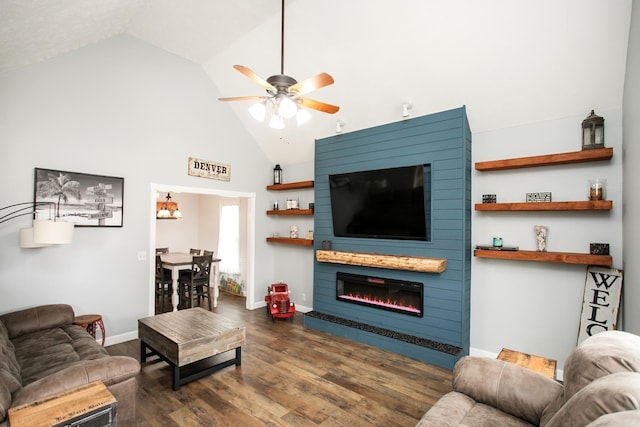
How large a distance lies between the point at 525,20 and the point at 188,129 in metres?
4.39

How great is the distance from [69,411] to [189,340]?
1.34 metres

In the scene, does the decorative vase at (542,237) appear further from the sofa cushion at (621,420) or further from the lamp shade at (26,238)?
the lamp shade at (26,238)

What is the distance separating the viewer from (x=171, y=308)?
573cm

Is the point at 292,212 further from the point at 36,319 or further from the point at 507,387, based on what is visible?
the point at 507,387

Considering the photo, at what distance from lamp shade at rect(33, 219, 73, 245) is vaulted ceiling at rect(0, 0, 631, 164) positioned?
1.54m

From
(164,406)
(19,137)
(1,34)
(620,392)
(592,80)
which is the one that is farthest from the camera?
(19,137)

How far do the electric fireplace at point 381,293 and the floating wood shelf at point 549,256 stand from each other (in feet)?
2.90

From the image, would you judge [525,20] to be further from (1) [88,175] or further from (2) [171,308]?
(2) [171,308]

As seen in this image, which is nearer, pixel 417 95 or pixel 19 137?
pixel 19 137

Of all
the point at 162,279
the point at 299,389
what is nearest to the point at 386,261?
the point at 299,389

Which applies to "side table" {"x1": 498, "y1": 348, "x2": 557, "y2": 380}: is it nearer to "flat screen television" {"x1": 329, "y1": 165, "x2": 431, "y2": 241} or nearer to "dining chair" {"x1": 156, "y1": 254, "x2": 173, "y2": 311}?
"flat screen television" {"x1": 329, "y1": 165, "x2": 431, "y2": 241}

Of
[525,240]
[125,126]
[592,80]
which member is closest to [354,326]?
[525,240]

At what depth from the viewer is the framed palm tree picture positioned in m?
3.52

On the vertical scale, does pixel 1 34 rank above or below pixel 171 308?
above
